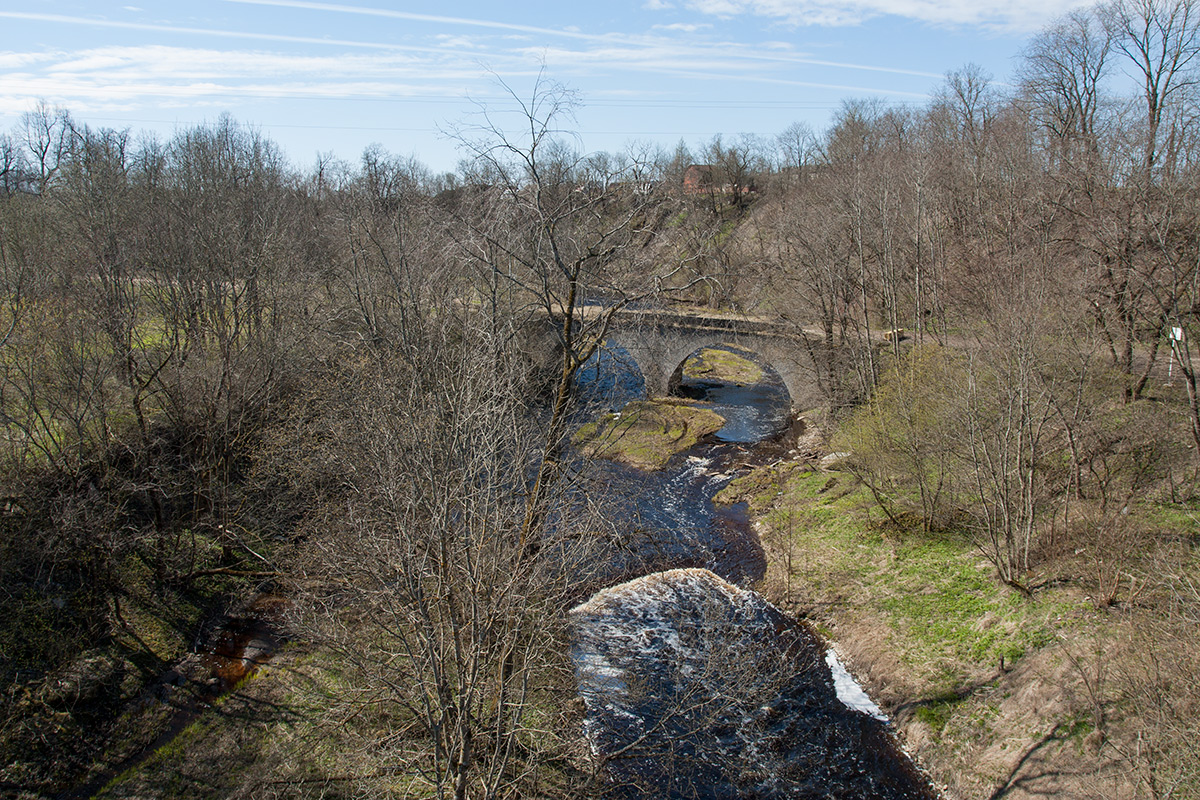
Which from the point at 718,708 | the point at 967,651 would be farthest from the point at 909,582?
the point at 718,708

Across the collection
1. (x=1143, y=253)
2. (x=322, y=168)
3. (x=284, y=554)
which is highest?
(x=322, y=168)

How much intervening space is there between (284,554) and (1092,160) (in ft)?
84.4

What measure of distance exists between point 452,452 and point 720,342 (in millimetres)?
25507

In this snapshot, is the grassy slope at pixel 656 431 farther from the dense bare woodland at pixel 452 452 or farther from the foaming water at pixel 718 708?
the foaming water at pixel 718 708

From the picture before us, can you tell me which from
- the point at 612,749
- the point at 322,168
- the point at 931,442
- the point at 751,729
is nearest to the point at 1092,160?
the point at 931,442

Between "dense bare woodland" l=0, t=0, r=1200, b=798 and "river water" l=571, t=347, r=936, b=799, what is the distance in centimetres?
107

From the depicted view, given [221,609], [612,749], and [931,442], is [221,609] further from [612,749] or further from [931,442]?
[931,442]

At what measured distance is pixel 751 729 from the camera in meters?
11.8

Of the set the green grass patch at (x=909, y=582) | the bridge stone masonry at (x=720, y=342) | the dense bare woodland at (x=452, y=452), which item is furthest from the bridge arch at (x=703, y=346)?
the green grass patch at (x=909, y=582)

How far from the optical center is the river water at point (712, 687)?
10.7m

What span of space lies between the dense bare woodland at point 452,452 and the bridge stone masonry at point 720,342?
14.4 feet

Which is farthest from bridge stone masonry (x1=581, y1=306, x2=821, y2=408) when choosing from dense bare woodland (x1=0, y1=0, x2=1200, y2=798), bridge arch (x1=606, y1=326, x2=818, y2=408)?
dense bare woodland (x1=0, y1=0, x2=1200, y2=798)

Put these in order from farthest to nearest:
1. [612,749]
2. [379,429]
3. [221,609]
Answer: [221,609], [612,749], [379,429]

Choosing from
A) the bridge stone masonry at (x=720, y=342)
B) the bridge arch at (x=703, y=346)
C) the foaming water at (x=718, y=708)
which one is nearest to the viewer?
the foaming water at (x=718, y=708)
